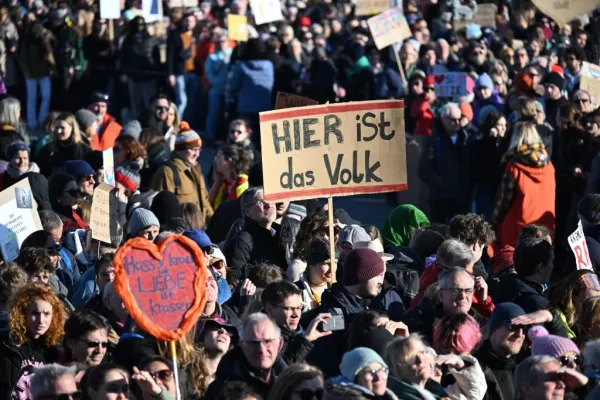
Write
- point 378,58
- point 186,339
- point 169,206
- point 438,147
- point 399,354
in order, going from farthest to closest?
point 378,58
point 438,147
point 169,206
point 186,339
point 399,354

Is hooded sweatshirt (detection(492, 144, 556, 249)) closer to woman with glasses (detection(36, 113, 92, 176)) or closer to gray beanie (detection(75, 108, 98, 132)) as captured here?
woman with glasses (detection(36, 113, 92, 176))

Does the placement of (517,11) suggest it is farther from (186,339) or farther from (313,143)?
(186,339)

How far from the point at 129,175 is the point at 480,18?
13.0 meters

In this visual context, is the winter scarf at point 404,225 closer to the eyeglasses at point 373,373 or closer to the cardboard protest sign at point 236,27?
the eyeglasses at point 373,373

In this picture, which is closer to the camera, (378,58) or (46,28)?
(378,58)

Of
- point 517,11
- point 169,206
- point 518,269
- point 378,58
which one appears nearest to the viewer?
point 518,269

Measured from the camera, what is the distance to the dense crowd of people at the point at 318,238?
7.02 m

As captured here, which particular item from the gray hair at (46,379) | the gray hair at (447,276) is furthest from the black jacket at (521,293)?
the gray hair at (46,379)

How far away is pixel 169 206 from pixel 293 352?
159 inches

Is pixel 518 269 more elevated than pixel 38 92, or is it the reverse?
pixel 518 269

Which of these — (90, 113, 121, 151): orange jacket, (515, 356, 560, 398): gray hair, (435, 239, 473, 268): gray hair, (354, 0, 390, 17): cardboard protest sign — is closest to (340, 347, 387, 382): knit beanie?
(515, 356, 560, 398): gray hair

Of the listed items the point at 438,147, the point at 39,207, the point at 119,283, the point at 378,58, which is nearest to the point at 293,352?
the point at 119,283

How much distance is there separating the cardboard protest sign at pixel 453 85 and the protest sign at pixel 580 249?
321 inches

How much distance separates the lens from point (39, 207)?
39.1 ft
